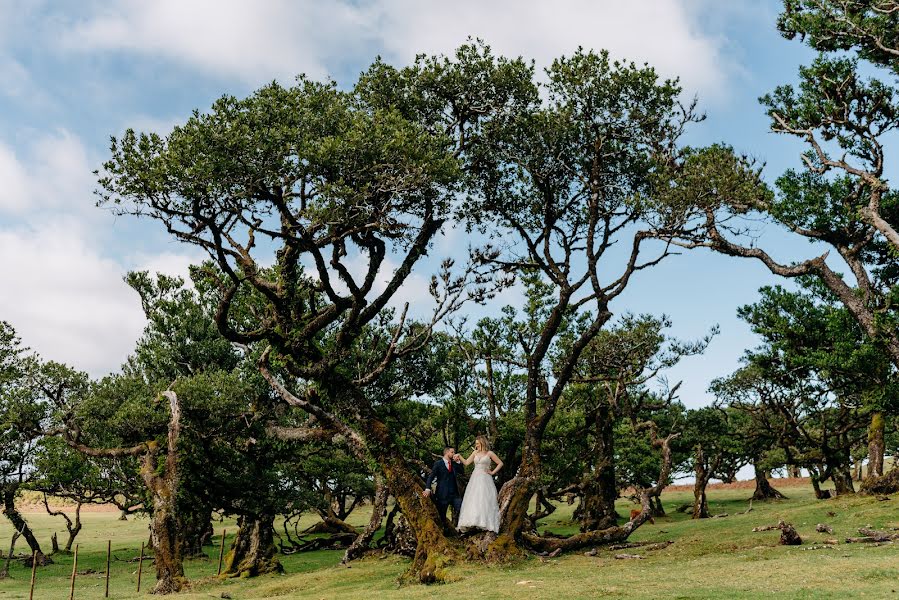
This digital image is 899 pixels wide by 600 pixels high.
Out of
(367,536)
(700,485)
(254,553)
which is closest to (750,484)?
(700,485)

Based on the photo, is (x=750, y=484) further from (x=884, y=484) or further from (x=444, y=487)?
(x=444, y=487)

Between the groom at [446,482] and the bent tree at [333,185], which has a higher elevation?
the bent tree at [333,185]

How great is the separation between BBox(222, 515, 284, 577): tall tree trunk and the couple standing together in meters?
7.77

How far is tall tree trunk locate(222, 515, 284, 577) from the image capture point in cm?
2173

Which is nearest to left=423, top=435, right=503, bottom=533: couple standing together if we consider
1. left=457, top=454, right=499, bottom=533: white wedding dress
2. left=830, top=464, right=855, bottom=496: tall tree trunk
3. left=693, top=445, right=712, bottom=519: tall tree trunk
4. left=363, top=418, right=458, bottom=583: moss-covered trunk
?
left=457, top=454, right=499, bottom=533: white wedding dress

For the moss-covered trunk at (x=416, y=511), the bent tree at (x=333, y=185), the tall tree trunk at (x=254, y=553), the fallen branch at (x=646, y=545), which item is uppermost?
the bent tree at (x=333, y=185)

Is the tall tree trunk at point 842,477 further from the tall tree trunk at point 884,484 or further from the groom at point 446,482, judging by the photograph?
the groom at point 446,482

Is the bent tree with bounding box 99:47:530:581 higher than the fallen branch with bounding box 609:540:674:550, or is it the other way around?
the bent tree with bounding box 99:47:530:581

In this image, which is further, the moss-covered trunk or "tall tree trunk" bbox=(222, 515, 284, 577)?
"tall tree trunk" bbox=(222, 515, 284, 577)

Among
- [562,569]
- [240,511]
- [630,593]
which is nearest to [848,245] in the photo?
[562,569]

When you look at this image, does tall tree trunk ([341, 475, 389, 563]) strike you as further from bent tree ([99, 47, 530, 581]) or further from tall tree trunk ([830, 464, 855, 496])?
tall tree trunk ([830, 464, 855, 496])

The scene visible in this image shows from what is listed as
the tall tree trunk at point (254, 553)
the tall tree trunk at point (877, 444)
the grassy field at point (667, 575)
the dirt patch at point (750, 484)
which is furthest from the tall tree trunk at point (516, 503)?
the dirt patch at point (750, 484)

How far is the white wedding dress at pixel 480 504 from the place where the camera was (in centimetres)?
1622

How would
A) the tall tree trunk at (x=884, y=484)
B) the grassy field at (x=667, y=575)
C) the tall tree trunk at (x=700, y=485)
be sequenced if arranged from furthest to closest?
the tall tree trunk at (x=700, y=485), the tall tree trunk at (x=884, y=484), the grassy field at (x=667, y=575)
